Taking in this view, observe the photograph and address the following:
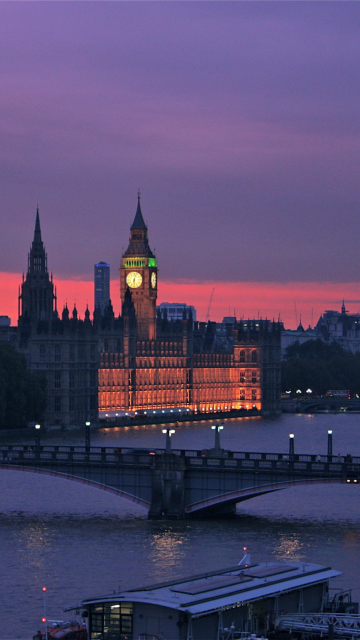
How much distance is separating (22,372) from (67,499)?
2326 inches

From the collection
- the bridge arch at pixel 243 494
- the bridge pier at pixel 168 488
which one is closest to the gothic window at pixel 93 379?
the bridge arch at pixel 243 494

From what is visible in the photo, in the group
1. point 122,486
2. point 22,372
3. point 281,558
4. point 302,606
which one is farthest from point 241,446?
point 302,606

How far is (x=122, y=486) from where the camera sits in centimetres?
5916

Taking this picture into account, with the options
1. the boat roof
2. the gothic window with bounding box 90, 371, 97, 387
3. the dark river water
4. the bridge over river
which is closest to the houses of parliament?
the gothic window with bounding box 90, 371, 97, 387

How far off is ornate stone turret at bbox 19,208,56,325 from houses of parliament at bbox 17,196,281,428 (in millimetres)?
141

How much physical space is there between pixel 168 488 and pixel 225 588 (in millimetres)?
24558

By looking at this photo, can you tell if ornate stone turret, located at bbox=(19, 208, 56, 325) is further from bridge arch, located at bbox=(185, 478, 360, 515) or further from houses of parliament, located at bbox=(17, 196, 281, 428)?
bridge arch, located at bbox=(185, 478, 360, 515)

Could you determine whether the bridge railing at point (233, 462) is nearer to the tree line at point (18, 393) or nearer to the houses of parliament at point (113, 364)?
the tree line at point (18, 393)

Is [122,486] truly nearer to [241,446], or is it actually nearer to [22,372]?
[241,446]

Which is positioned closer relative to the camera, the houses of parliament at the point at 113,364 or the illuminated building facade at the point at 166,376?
the houses of parliament at the point at 113,364

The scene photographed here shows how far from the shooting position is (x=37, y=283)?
19538cm

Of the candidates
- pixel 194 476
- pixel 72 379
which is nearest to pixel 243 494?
pixel 194 476

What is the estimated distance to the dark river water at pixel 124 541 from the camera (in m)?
46.3

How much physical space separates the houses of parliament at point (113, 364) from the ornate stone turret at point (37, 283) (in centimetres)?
14
